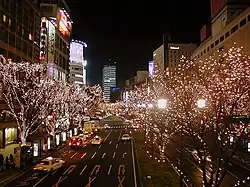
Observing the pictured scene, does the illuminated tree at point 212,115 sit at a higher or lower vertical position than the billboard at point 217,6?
lower

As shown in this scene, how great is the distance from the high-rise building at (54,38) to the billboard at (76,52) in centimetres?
5618

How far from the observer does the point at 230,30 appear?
68.8 metres

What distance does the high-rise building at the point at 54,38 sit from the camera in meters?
59.7

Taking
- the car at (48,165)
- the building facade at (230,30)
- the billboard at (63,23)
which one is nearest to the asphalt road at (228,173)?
the car at (48,165)

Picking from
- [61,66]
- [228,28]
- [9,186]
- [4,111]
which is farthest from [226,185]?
[61,66]

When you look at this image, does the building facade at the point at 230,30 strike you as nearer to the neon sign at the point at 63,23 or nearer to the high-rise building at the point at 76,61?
the neon sign at the point at 63,23

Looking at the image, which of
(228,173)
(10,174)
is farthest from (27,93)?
(228,173)

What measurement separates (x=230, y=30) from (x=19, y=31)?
141ft

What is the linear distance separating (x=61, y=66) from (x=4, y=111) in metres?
41.0

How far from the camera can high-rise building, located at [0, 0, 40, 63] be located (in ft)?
140

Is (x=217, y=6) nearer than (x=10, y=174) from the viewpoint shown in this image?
No

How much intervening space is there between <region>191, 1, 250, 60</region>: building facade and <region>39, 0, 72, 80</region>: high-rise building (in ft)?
113

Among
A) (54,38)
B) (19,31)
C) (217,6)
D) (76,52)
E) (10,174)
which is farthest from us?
(76,52)

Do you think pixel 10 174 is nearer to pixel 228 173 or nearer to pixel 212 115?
pixel 228 173
